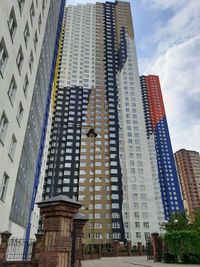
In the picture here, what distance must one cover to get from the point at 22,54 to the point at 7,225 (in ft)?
42.3

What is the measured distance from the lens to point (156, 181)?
100562mm

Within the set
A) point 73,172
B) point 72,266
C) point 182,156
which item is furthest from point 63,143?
point 182,156

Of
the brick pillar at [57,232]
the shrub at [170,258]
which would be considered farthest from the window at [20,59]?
the shrub at [170,258]

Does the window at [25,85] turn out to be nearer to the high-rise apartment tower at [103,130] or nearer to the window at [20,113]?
the window at [20,113]

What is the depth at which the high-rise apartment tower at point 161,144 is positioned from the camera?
130m

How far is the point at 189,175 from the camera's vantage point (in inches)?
6727

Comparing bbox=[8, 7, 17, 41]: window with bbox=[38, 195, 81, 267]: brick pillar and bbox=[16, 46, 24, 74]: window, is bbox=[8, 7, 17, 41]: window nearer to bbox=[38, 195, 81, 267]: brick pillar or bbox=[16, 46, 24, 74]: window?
bbox=[16, 46, 24, 74]: window

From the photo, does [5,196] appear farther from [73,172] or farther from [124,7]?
[124,7]

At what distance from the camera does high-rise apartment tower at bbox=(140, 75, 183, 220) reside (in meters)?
130

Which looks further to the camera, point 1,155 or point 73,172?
point 73,172

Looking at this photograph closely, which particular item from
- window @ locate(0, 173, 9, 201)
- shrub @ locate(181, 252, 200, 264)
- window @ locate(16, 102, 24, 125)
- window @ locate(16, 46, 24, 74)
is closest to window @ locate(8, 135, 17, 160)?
window @ locate(0, 173, 9, 201)

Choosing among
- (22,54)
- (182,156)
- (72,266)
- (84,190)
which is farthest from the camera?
(182,156)

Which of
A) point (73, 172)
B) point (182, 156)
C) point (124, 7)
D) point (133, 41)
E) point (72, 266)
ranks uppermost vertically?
point (124, 7)

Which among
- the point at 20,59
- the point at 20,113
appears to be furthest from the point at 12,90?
the point at 20,59
